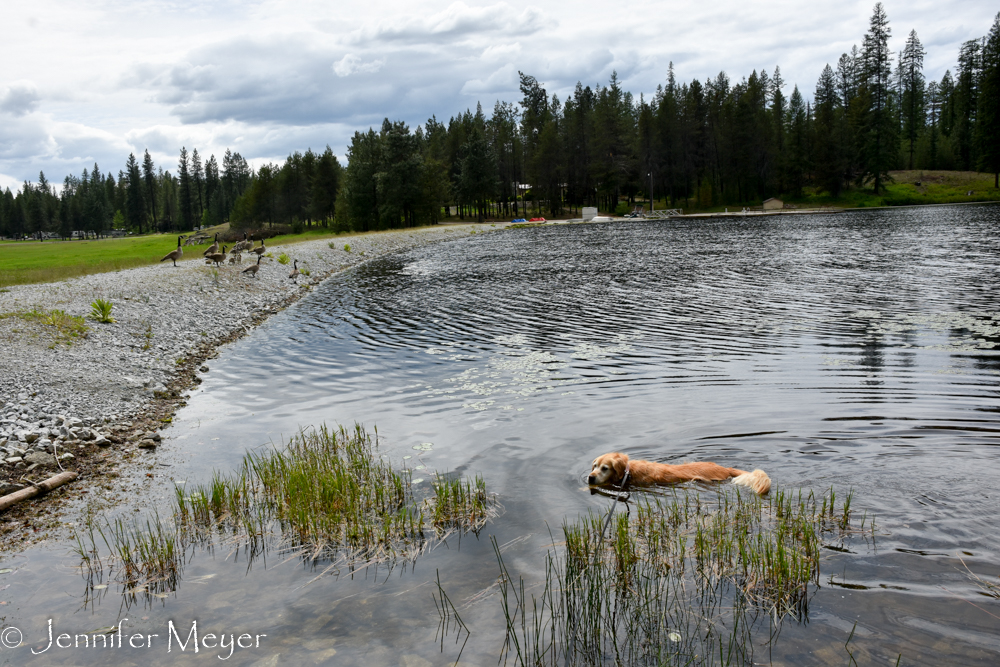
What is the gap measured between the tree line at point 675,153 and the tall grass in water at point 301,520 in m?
96.7

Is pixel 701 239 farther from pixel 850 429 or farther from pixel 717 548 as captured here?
pixel 717 548

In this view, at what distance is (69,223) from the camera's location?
17775 centimetres

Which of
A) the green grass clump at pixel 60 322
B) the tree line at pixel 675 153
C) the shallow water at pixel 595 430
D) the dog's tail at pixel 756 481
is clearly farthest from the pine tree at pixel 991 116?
the green grass clump at pixel 60 322

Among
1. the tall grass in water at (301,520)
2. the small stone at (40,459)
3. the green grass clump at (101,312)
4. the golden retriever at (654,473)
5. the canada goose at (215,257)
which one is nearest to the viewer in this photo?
the tall grass in water at (301,520)

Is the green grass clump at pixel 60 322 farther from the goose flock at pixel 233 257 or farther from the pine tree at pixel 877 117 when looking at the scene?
the pine tree at pixel 877 117

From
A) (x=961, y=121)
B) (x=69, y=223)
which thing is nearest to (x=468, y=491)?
(x=961, y=121)

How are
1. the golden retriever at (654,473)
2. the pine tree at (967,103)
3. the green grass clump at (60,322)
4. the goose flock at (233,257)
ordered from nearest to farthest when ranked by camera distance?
the golden retriever at (654,473), the green grass clump at (60,322), the goose flock at (233,257), the pine tree at (967,103)

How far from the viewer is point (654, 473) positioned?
884 cm

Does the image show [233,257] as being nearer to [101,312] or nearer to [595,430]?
[101,312]

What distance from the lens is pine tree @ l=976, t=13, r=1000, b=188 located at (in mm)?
97688

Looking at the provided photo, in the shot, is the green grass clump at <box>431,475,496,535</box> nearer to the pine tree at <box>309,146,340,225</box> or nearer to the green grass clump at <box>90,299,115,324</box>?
the green grass clump at <box>90,299,115,324</box>

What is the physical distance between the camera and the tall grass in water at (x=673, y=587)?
5629mm

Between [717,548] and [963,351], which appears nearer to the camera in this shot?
[717,548]

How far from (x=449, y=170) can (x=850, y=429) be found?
438 ft
